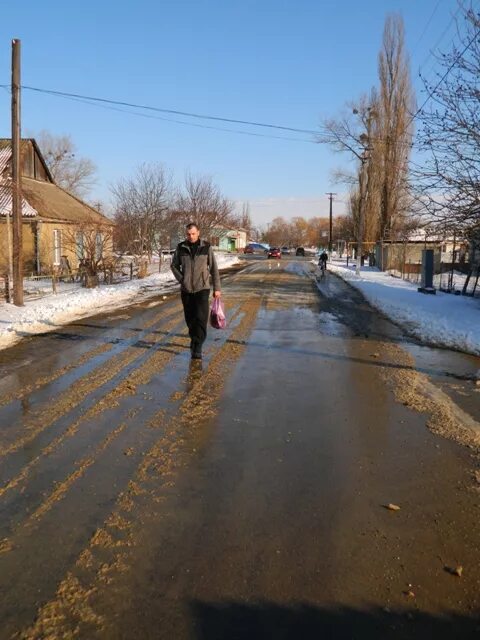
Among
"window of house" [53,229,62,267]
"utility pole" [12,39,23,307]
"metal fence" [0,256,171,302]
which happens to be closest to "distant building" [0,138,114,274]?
"window of house" [53,229,62,267]

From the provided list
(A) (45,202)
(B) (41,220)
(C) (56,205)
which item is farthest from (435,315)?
(C) (56,205)

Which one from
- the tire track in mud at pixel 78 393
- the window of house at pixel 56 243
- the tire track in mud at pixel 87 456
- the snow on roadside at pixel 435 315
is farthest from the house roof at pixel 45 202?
the tire track in mud at pixel 87 456

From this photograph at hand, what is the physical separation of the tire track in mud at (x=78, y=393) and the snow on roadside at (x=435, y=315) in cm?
542

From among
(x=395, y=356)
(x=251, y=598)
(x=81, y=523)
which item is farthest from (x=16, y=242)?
(x=251, y=598)

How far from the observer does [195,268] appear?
7969 millimetres

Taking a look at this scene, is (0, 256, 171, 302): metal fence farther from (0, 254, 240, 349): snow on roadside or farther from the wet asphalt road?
the wet asphalt road

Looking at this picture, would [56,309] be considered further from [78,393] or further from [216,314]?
[78,393]

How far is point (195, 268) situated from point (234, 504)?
15.7ft

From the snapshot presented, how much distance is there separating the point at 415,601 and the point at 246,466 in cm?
179

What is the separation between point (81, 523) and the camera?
11.1ft

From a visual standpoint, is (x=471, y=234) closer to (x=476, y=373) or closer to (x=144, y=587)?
(x=476, y=373)

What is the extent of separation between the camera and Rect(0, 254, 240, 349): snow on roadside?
10.7 metres

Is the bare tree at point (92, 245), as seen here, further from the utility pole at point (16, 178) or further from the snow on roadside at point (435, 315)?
the snow on roadside at point (435, 315)

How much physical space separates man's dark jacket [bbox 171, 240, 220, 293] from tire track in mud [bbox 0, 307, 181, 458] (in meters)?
1.32
